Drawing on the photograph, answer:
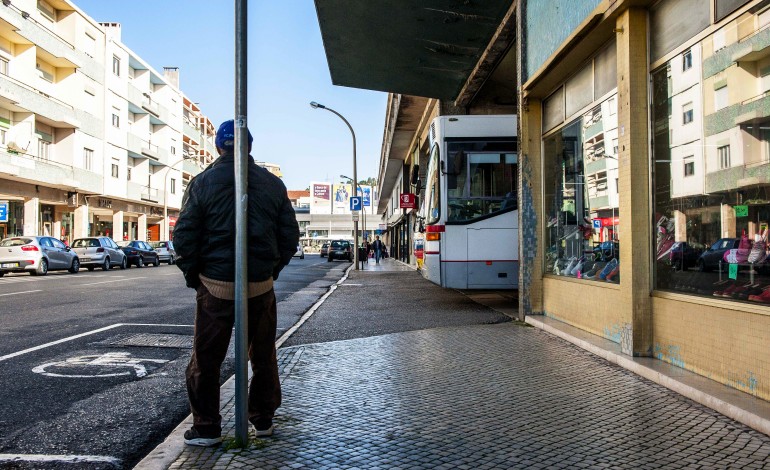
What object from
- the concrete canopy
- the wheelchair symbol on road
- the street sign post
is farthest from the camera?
the street sign post

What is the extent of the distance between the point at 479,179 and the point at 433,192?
42.4 inches

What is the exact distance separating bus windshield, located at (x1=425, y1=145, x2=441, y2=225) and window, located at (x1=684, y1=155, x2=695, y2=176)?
6469 mm

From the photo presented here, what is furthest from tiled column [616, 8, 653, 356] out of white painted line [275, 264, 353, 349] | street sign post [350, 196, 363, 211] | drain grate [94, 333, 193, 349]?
street sign post [350, 196, 363, 211]

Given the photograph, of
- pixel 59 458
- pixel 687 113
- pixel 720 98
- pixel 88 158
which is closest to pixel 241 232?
pixel 59 458

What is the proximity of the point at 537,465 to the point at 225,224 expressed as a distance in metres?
2.22

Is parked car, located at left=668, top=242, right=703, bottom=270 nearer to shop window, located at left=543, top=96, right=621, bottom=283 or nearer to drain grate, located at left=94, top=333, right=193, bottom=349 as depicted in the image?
shop window, located at left=543, top=96, right=621, bottom=283

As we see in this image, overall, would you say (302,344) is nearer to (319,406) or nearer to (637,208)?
(319,406)

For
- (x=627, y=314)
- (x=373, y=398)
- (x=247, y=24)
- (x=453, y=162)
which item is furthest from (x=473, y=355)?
(x=453, y=162)

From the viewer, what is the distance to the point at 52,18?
36875mm

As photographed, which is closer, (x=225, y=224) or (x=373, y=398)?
(x=225, y=224)

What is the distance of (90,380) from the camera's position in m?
5.43

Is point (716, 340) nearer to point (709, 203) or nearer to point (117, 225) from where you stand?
point (709, 203)

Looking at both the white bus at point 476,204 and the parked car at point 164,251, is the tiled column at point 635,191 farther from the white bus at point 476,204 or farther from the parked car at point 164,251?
the parked car at point 164,251

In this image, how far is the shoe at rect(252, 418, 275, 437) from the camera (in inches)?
151
